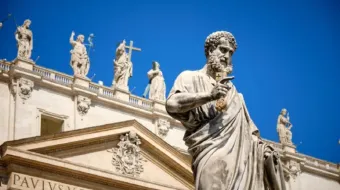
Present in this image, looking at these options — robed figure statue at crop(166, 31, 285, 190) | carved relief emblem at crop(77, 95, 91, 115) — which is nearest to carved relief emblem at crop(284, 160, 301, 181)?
carved relief emblem at crop(77, 95, 91, 115)

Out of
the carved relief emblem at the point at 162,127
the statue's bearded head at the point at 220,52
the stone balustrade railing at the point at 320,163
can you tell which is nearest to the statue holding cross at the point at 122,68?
the carved relief emblem at the point at 162,127

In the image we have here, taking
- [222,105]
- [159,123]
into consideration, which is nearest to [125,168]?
[159,123]

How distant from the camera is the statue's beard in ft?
16.7

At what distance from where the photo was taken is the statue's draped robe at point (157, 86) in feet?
89.4

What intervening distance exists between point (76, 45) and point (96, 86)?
1692 mm

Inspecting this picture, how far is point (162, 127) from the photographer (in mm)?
27094

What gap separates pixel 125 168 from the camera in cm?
2491

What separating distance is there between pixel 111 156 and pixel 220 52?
20091mm

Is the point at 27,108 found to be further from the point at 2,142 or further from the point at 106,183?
the point at 106,183

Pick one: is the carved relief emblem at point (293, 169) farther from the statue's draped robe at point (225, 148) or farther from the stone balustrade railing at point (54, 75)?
the statue's draped robe at point (225, 148)

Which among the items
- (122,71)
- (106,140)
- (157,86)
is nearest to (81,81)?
(122,71)

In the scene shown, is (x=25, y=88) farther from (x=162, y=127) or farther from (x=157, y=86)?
(x=162, y=127)

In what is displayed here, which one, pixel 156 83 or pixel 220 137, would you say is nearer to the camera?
pixel 220 137

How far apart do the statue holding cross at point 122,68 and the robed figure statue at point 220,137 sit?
21.6 meters
